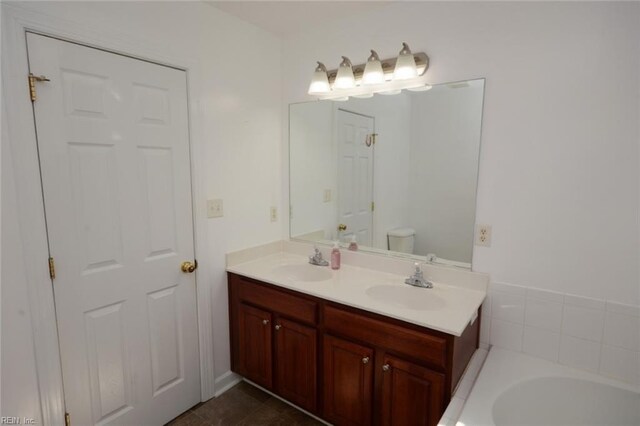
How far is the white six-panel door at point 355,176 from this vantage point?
2.13m

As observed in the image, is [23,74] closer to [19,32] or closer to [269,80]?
[19,32]

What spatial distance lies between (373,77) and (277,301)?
139 cm

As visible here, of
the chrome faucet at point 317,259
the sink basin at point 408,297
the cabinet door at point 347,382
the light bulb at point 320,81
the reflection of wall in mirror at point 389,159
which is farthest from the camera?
the chrome faucet at point 317,259

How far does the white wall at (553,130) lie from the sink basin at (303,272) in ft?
3.00

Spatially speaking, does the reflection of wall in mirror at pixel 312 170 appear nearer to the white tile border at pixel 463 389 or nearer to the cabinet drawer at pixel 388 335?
the cabinet drawer at pixel 388 335

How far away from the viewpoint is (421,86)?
5.98ft

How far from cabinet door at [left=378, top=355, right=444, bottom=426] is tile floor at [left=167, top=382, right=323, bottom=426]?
1.94ft

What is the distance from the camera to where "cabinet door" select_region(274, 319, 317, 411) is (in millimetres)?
1812

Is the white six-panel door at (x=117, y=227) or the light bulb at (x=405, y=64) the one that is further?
the light bulb at (x=405, y=64)

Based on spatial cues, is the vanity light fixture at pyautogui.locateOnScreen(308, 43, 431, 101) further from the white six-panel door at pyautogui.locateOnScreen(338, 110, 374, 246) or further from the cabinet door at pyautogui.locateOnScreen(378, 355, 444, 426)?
the cabinet door at pyautogui.locateOnScreen(378, 355, 444, 426)

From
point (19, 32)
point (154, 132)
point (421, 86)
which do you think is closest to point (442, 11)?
point (421, 86)

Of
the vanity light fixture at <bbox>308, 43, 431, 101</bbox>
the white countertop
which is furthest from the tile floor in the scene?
the vanity light fixture at <bbox>308, 43, 431, 101</bbox>

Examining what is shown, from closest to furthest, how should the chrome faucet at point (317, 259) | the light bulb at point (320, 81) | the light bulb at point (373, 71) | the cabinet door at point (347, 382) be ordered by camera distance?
the cabinet door at point (347, 382)
the light bulb at point (373, 71)
the light bulb at point (320, 81)
the chrome faucet at point (317, 259)

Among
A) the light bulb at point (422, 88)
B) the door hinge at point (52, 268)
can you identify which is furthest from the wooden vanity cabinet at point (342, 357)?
the light bulb at point (422, 88)
